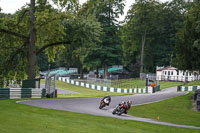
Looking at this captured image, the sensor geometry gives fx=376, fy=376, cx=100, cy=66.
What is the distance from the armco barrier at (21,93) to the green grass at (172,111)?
305 inches

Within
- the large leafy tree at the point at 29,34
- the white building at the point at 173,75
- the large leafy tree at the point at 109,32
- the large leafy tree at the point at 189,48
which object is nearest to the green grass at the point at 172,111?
the large leafy tree at the point at 189,48

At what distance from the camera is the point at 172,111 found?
27031 millimetres

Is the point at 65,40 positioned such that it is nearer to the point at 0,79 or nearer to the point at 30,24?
the point at 30,24

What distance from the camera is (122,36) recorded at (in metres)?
83.1

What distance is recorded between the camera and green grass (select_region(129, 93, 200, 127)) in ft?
74.2

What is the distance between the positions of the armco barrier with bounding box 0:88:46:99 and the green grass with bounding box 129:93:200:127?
25.4 feet

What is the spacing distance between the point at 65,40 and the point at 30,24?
3805 millimetres

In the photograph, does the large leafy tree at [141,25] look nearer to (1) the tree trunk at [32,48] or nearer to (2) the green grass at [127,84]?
(2) the green grass at [127,84]

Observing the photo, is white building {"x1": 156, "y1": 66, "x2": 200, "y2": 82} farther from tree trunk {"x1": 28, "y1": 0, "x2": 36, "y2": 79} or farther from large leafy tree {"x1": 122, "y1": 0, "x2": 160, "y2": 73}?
tree trunk {"x1": 28, "y1": 0, "x2": 36, "y2": 79}

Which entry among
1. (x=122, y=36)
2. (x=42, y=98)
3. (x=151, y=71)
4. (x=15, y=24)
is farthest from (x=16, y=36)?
(x=151, y=71)

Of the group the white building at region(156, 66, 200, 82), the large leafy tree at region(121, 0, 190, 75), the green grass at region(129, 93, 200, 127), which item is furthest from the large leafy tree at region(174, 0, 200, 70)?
the large leafy tree at region(121, 0, 190, 75)

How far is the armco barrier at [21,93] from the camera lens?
1057 inches

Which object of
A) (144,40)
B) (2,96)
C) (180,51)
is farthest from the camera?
(144,40)

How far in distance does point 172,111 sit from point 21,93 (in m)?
11.3
